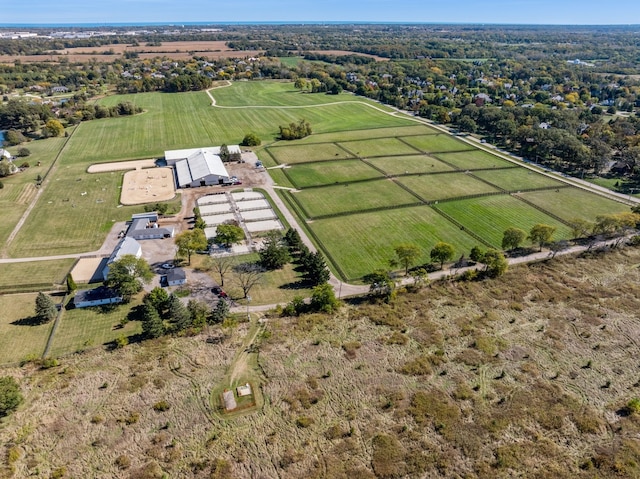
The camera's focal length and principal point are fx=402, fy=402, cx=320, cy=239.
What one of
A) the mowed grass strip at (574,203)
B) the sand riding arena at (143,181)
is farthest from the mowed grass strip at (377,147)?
the sand riding arena at (143,181)

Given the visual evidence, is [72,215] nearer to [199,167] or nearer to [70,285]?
[70,285]

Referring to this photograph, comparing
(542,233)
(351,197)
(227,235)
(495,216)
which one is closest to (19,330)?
(227,235)

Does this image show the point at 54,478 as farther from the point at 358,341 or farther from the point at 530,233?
the point at 530,233

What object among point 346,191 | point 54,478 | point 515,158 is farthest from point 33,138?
point 515,158

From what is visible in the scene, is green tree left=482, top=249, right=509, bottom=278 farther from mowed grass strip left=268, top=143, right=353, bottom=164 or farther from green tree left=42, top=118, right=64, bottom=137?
green tree left=42, top=118, right=64, bottom=137

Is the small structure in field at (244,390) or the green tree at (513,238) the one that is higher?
the green tree at (513,238)

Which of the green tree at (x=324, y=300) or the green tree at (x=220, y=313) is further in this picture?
the green tree at (x=324, y=300)

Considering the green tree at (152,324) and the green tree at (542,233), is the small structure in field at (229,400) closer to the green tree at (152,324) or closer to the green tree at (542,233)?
the green tree at (152,324)

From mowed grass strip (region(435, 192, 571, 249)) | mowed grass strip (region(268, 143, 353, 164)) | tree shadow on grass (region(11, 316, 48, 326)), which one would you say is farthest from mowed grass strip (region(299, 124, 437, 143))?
tree shadow on grass (region(11, 316, 48, 326))
